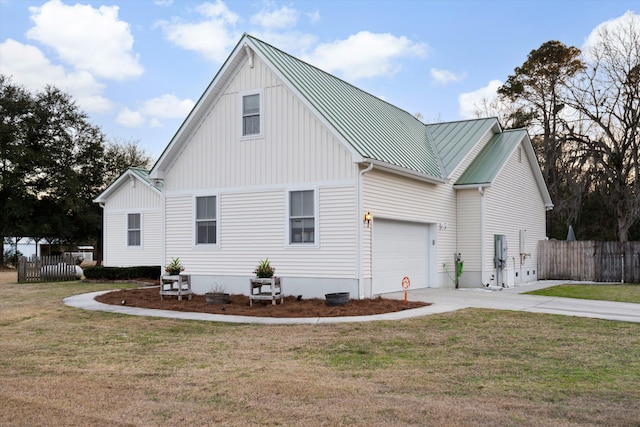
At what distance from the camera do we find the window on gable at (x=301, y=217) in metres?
16.9

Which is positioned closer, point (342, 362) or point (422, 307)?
point (342, 362)

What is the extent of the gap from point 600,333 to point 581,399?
518 cm

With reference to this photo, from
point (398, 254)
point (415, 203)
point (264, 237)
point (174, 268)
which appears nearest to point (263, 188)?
point (264, 237)

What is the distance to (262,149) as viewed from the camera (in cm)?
1773

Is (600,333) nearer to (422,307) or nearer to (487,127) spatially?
(422,307)

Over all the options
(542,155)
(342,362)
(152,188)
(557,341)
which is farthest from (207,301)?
(542,155)

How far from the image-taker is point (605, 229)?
38.8 m

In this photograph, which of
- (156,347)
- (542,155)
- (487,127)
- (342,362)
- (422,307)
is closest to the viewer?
(342,362)

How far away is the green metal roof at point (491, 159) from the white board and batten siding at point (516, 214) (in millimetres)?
494

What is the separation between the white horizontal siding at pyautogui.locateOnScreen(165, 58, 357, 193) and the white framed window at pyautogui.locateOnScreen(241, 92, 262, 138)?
0.16 meters

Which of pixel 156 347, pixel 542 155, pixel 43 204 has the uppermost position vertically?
pixel 542 155

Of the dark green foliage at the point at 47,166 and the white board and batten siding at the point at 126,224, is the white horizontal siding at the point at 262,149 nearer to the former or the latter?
the white board and batten siding at the point at 126,224

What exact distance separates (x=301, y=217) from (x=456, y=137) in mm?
9313

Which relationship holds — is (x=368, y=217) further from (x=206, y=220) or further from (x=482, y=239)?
(x=482, y=239)
